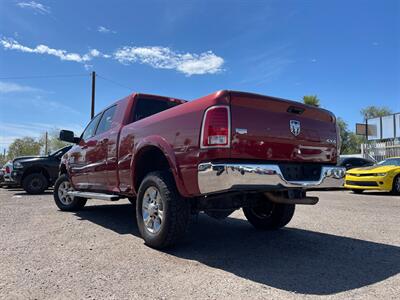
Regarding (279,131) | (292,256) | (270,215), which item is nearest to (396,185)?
(270,215)

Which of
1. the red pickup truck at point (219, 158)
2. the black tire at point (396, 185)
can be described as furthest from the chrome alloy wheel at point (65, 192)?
the black tire at point (396, 185)

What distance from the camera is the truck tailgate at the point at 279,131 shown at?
398 centimetres

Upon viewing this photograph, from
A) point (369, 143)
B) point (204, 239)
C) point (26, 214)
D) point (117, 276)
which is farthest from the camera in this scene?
point (369, 143)

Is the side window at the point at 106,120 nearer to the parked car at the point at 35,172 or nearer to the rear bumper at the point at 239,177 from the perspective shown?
the rear bumper at the point at 239,177

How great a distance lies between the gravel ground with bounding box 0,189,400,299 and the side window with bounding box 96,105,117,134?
1.62 metres

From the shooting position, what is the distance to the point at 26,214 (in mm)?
7824

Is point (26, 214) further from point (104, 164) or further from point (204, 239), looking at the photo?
point (204, 239)

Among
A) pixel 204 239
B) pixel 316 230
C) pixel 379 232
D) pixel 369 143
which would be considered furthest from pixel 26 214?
pixel 369 143

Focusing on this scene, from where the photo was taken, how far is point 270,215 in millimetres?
6027

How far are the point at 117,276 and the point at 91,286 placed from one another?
322 mm

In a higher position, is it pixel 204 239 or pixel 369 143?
pixel 369 143

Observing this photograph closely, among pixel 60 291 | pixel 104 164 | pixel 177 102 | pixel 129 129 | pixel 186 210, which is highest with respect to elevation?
pixel 177 102

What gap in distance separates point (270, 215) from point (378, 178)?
895cm

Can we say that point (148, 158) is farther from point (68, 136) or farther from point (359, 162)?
point (359, 162)
